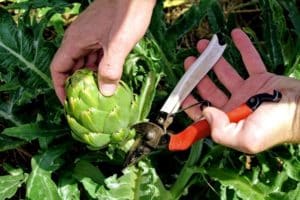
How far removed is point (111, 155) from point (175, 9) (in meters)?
0.62

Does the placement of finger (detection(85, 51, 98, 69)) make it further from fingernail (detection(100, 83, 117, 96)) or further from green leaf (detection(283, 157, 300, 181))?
green leaf (detection(283, 157, 300, 181))

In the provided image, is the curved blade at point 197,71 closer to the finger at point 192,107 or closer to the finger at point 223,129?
the finger at point 192,107

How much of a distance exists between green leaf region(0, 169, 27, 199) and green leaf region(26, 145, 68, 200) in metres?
0.05

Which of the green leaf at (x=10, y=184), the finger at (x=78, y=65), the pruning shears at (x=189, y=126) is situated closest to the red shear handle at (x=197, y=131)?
the pruning shears at (x=189, y=126)

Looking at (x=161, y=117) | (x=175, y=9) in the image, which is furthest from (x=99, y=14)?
(x=175, y=9)

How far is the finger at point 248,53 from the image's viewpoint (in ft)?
4.56

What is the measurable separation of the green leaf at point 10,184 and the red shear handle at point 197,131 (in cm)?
38

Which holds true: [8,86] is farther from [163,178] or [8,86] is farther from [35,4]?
[163,178]

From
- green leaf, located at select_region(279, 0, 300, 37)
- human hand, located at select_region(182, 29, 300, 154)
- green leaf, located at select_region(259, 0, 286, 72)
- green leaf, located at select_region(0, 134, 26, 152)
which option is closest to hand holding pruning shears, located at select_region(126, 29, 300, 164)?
human hand, located at select_region(182, 29, 300, 154)

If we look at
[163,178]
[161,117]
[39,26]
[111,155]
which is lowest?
[163,178]

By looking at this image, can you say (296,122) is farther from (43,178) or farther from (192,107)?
(43,178)

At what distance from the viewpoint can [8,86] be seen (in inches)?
58.5

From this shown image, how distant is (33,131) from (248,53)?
1.46ft

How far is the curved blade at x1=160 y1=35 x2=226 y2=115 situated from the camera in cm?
136
